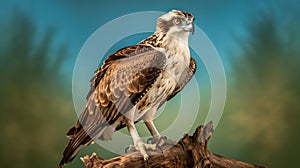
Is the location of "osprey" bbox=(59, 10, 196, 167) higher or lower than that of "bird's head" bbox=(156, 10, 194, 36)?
lower

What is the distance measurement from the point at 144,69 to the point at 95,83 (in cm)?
30

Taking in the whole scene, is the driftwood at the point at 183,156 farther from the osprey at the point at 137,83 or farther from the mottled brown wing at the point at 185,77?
the mottled brown wing at the point at 185,77

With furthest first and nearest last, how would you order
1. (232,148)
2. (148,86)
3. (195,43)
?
(232,148) → (195,43) → (148,86)

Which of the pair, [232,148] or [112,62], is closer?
[112,62]

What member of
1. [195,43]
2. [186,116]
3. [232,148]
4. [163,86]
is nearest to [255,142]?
[232,148]

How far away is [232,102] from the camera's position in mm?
3160

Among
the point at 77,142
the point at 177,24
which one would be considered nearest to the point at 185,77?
the point at 177,24

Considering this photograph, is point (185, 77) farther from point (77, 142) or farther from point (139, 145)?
point (77, 142)

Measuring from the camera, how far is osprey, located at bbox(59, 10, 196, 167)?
2.41 m

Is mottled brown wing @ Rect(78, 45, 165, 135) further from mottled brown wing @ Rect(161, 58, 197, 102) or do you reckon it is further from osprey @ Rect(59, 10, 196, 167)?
mottled brown wing @ Rect(161, 58, 197, 102)

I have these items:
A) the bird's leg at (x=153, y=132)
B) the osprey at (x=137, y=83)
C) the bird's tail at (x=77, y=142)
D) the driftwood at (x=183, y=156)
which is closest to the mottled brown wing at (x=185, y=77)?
the osprey at (x=137, y=83)

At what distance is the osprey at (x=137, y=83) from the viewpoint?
241 centimetres

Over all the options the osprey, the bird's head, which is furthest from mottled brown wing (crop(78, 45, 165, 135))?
the bird's head

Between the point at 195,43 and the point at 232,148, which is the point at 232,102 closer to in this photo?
the point at 232,148
